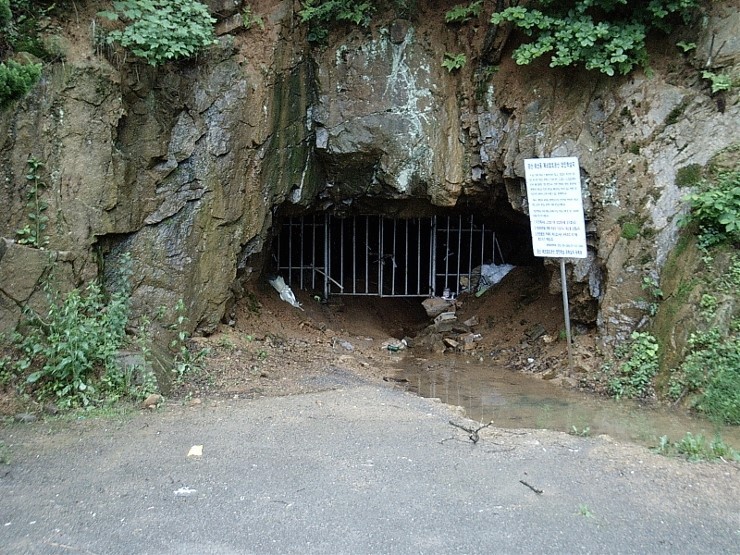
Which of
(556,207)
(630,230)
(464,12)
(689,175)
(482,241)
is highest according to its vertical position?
(464,12)

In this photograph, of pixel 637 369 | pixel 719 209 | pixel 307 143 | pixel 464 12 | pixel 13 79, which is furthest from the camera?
pixel 307 143

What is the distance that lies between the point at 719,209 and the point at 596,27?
2513 millimetres

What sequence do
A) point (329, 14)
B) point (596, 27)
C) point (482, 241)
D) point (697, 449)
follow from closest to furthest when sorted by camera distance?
point (697, 449) → point (596, 27) → point (329, 14) → point (482, 241)

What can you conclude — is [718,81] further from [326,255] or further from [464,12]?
[326,255]

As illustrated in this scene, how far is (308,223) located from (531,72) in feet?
16.6

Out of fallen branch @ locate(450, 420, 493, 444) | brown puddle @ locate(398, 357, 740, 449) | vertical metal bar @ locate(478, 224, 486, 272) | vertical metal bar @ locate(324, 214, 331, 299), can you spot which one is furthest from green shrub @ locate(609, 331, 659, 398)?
vertical metal bar @ locate(324, 214, 331, 299)

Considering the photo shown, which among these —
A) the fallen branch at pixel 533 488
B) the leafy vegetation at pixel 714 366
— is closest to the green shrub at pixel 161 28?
the fallen branch at pixel 533 488

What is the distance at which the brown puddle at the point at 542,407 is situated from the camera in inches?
191

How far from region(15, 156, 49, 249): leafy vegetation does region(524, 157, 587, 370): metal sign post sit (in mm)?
5205

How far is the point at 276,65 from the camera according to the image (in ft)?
25.1

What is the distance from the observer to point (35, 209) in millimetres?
5797

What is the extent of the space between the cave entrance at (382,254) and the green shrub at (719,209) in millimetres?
4916

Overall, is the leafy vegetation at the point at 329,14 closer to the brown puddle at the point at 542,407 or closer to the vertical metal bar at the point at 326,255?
the vertical metal bar at the point at 326,255

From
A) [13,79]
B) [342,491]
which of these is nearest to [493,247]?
[342,491]
